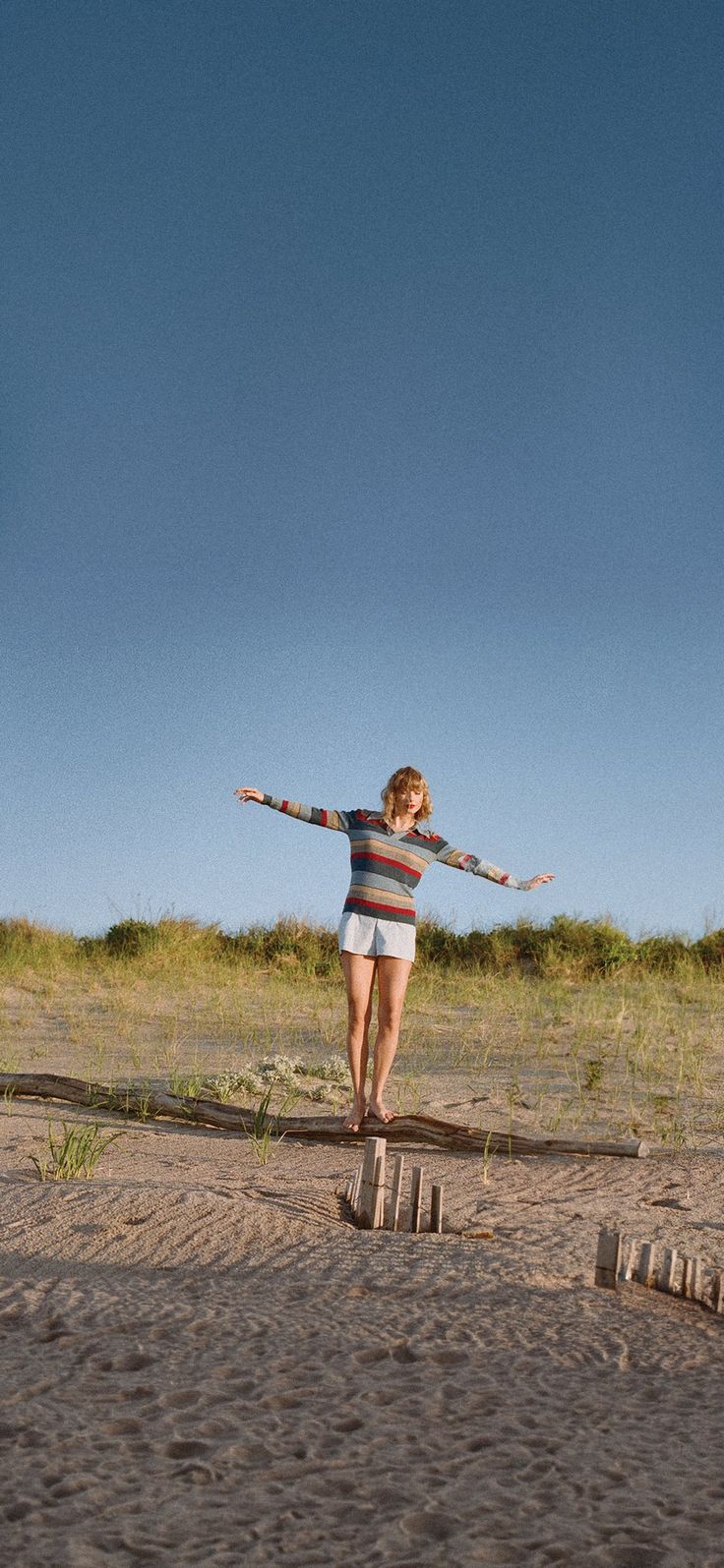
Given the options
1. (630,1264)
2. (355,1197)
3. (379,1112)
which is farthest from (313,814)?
(630,1264)

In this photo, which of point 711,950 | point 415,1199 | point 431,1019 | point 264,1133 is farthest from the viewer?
point 711,950

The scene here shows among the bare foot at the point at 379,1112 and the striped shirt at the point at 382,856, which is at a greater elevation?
the striped shirt at the point at 382,856

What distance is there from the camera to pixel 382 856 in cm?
746

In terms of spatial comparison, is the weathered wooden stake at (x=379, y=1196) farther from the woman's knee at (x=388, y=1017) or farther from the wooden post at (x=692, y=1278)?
the woman's knee at (x=388, y=1017)

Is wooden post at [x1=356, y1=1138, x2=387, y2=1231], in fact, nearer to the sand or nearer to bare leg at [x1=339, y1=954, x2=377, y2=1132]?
the sand

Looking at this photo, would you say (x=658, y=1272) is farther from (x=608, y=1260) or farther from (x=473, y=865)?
(x=473, y=865)

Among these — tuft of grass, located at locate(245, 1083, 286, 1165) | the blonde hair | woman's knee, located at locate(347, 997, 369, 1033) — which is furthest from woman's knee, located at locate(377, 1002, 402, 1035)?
the blonde hair

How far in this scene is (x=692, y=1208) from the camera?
5.78 m

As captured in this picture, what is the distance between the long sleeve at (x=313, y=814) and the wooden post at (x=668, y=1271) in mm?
4003

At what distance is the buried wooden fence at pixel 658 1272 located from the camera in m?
4.00

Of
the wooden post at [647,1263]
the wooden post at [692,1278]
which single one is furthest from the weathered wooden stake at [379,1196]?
the wooden post at [692,1278]

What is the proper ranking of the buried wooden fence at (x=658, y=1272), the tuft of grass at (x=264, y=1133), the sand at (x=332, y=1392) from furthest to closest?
the tuft of grass at (x=264, y=1133) → the buried wooden fence at (x=658, y=1272) → the sand at (x=332, y=1392)

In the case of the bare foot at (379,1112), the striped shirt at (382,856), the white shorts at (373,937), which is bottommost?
the bare foot at (379,1112)

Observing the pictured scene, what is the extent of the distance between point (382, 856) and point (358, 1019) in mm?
1023
